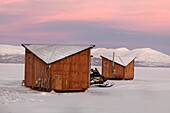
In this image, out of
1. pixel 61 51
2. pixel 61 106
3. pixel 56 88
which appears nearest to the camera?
pixel 61 106

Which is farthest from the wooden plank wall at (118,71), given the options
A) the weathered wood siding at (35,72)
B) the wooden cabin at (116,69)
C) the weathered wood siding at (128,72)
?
the weathered wood siding at (35,72)

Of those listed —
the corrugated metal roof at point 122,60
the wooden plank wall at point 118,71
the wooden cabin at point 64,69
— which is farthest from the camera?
the corrugated metal roof at point 122,60

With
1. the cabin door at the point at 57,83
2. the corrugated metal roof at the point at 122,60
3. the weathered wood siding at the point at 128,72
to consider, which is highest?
the corrugated metal roof at the point at 122,60

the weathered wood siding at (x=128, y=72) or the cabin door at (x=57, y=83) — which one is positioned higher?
the weathered wood siding at (x=128, y=72)

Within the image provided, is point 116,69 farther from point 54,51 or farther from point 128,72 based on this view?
point 54,51

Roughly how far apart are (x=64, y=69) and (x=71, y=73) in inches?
26.0

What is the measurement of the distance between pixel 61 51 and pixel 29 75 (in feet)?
14.2

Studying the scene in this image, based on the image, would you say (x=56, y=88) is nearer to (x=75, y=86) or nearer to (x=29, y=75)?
(x=75, y=86)

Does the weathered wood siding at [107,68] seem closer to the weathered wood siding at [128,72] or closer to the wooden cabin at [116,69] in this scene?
the wooden cabin at [116,69]

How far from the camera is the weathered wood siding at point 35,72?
105 ft

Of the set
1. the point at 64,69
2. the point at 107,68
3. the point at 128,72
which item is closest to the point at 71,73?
the point at 64,69

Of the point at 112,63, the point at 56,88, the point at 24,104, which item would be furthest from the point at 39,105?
the point at 112,63

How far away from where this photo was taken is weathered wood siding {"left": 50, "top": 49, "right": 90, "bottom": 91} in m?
31.3

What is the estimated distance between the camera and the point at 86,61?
32.3 meters
